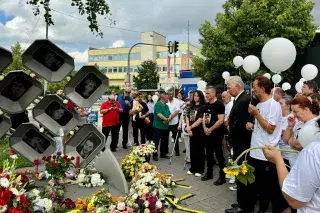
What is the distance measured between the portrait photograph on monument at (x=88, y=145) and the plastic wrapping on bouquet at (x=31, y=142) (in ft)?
1.61

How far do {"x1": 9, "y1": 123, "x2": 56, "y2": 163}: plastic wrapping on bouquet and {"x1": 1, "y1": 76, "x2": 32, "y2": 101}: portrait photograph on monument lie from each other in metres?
0.59

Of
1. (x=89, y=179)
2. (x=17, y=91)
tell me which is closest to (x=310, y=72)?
(x=89, y=179)

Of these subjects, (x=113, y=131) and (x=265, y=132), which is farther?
(x=113, y=131)

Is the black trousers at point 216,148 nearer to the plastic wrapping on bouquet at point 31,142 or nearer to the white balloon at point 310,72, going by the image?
the plastic wrapping on bouquet at point 31,142

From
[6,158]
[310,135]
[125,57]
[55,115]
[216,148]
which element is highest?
[125,57]

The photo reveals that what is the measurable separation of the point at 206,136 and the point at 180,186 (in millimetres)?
1201

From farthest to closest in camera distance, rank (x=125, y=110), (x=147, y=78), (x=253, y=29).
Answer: (x=147, y=78) → (x=253, y=29) → (x=125, y=110)

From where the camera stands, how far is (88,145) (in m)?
5.80

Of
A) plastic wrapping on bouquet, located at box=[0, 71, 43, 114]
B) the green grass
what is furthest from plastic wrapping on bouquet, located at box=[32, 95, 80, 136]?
the green grass

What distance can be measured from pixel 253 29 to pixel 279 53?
52.1ft

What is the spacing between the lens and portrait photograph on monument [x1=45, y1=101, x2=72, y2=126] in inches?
214

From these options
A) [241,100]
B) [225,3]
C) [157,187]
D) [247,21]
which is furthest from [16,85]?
[225,3]

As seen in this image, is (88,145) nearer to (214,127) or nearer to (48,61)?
(48,61)

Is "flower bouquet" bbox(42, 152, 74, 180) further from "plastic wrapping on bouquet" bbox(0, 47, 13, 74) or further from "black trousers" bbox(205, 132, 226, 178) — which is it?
"black trousers" bbox(205, 132, 226, 178)
